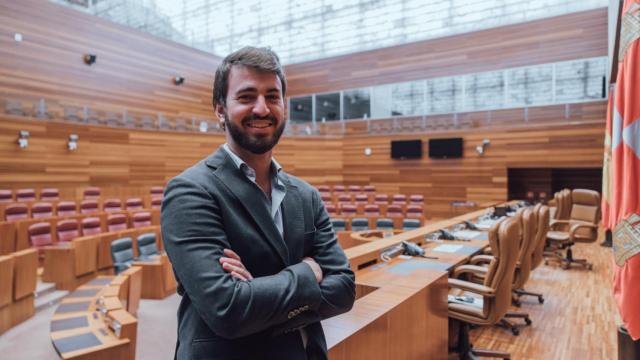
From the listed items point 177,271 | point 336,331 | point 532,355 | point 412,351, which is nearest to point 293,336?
point 177,271

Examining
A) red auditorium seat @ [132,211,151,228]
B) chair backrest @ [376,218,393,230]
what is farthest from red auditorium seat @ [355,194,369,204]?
red auditorium seat @ [132,211,151,228]

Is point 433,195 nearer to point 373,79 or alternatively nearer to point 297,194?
point 373,79

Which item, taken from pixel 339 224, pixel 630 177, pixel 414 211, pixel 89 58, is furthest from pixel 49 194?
pixel 630 177

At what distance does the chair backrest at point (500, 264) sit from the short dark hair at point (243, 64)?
181 centimetres

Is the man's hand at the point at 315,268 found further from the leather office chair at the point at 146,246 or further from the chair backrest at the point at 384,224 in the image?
the chair backrest at the point at 384,224

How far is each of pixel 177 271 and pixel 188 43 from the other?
12084mm

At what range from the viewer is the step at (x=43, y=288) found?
3.83 meters

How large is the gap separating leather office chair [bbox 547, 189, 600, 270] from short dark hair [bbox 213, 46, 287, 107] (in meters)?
5.12

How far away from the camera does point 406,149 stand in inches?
430

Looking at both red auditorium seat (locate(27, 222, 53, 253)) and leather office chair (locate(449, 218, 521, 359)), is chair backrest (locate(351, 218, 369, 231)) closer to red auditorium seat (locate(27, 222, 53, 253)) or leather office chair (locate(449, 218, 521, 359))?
leather office chair (locate(449, 218, 521, 359))

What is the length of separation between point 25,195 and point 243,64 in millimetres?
7768

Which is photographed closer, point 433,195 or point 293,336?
point 293,336

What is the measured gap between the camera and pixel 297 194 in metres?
0.95

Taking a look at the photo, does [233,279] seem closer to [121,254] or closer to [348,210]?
[121,254]
